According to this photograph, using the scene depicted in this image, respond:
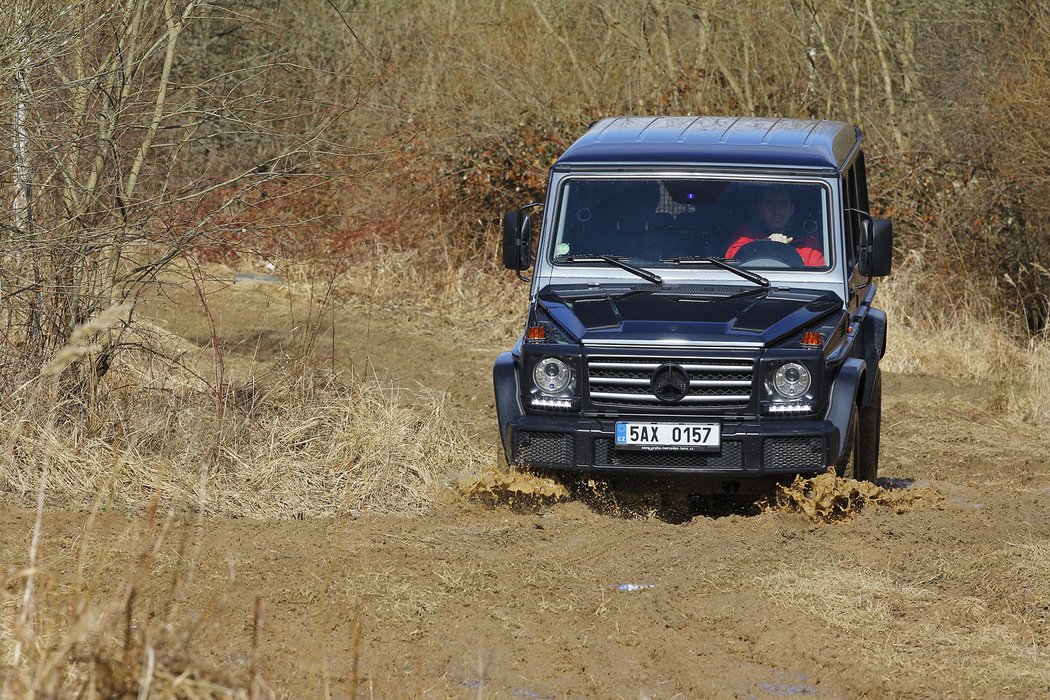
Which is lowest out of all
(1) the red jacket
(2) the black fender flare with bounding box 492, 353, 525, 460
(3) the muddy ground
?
→ (3) the muddy ground

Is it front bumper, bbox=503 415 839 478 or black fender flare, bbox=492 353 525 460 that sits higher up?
black fender flare, bbox=492 353 525 460

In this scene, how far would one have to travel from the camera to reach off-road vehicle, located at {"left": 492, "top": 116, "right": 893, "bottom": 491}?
6723 millimetres

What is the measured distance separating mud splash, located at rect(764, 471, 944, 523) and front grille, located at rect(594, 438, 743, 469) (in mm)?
466

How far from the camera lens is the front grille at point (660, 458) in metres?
6.71

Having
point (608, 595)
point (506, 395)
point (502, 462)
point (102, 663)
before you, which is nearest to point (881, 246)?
point (506, 395)

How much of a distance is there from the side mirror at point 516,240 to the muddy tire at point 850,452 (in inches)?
76.8

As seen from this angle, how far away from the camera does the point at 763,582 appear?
6.03m

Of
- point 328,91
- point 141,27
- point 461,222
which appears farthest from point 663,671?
point 461,222

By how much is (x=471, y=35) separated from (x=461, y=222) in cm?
281

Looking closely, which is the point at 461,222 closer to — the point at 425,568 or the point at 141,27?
the point at 141,27

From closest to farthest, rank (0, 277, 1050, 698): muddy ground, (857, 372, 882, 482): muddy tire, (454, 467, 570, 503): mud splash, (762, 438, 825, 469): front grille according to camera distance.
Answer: (0, 277, 1050, 698): muddy ground < (762, 438, 825, 469): front grille < (454, 467, 570, 503): mud splash < (857, 372, 882, 482): muddy tire

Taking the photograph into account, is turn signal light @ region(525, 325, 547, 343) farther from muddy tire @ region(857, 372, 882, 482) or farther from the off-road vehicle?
muddy tire @ region(857, 372, 882, 482)

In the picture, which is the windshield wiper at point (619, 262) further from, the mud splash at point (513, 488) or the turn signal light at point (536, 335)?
the mud splash at point (513, 488)

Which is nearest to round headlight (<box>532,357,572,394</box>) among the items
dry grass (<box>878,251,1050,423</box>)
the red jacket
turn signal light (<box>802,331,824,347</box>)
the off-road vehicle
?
the off-road vehicle
